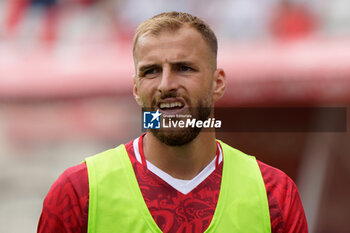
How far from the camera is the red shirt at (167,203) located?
6.55 ft

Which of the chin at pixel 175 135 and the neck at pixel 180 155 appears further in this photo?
the neck at pixel 180 155

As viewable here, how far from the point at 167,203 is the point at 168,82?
55cm

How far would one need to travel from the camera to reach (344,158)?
5.45m

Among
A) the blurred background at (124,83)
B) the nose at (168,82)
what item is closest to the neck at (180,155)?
the nose at (168,82)

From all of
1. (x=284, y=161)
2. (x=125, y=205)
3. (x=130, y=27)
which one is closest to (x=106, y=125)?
(x=130, y=27)

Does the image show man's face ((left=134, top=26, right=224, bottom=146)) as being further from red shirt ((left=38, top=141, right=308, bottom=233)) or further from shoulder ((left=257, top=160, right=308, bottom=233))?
shoulder ((left=257, top=160, right=308, bottom=233))

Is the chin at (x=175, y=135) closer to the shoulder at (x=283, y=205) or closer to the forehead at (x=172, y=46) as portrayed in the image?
the forehead at (x=172, y=46)

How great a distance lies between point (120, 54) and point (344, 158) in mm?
3201

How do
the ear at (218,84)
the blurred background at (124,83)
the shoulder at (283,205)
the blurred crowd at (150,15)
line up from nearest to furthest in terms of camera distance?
1. the shoulder at (283,205)
2. the ear at (218,84)
3. the blurred background at (124,83)
4. the blurred crowd at (150,15)

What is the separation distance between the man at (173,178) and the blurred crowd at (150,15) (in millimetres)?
4089

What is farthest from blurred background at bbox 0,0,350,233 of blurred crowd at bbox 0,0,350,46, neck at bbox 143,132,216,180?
neck at bbox 143,132,216,180

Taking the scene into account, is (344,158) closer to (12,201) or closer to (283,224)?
(283,224)

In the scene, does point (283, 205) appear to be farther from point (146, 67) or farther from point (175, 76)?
point (146, 67)

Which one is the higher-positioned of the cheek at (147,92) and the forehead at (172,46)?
the forehead at (172,46)
